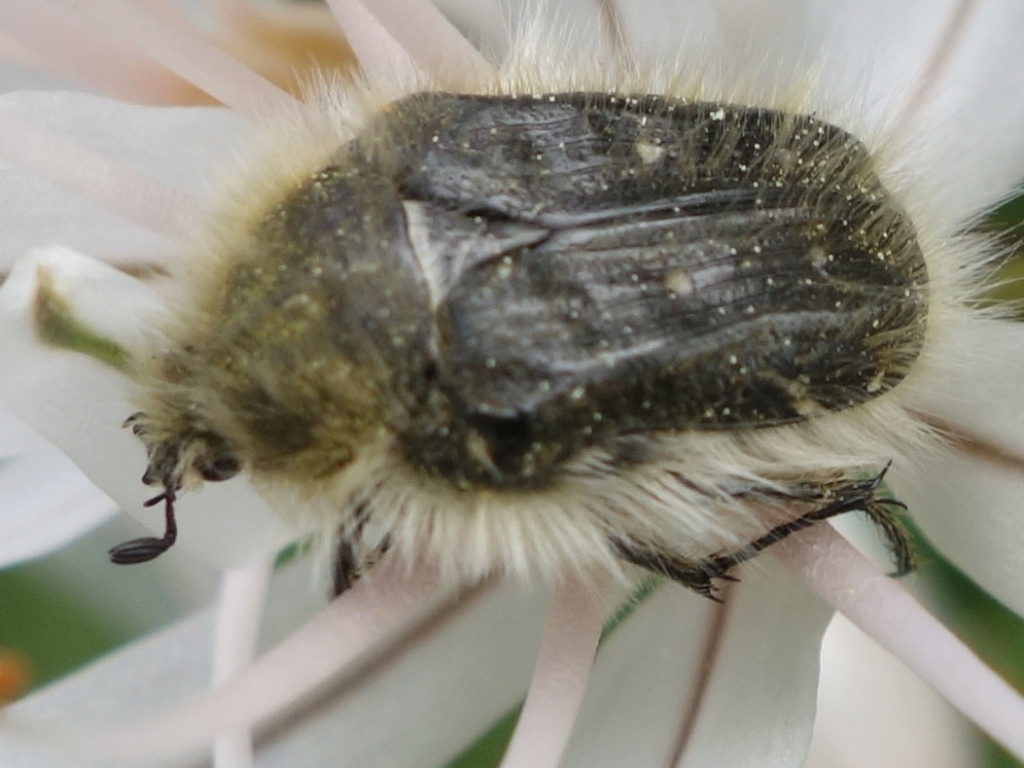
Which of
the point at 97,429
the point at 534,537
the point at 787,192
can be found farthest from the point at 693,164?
the point at 97,429

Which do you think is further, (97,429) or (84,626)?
(84,626)

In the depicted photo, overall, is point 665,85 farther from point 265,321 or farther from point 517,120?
point 265,321

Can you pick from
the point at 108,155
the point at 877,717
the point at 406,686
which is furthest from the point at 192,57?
the point at 877,717

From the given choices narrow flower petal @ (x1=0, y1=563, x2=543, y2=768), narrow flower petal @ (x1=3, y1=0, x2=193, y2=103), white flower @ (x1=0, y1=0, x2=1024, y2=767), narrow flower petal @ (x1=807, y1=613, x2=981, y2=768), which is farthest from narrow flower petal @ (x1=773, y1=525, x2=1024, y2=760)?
narrow flower petal @ (x1=3, y1=0, x2=193, y2=103)

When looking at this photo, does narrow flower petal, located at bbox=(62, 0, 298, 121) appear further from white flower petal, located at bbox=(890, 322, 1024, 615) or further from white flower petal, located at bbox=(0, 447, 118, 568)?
white flower petal, located at bbox=(890, 322, 1024, 615)

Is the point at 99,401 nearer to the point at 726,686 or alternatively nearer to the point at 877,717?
the point at 726,686
